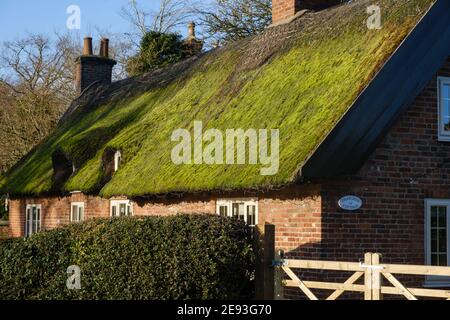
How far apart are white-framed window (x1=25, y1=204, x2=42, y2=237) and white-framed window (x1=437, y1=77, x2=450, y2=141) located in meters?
14.8

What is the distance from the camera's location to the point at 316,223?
12859 mm

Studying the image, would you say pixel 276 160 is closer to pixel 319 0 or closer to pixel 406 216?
pixel 406 216

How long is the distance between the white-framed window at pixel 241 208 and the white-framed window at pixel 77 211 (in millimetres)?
7723

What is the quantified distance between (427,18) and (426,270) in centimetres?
545

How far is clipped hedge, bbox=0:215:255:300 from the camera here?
11.0 meters

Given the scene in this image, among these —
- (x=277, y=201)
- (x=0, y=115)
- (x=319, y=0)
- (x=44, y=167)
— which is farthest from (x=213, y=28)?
(x=277, y=201)

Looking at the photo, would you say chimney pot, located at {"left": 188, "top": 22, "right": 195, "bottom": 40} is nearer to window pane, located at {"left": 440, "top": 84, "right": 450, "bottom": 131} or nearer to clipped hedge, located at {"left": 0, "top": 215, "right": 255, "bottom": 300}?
window pane, located at {"left": 440, "top": 84, "right": 450, "bottom": 131}

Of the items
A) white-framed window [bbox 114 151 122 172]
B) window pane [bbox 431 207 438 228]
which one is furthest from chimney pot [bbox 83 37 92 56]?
window pane [bbox 431 207 438 228]

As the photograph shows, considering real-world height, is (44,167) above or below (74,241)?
above

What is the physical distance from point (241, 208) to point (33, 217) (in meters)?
12.7

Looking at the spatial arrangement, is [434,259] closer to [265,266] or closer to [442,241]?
[442,241]

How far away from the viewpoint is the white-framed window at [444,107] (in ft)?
46.0

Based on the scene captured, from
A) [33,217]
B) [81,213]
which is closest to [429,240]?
[81,213]

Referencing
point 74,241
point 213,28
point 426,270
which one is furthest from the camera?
point 213,28
